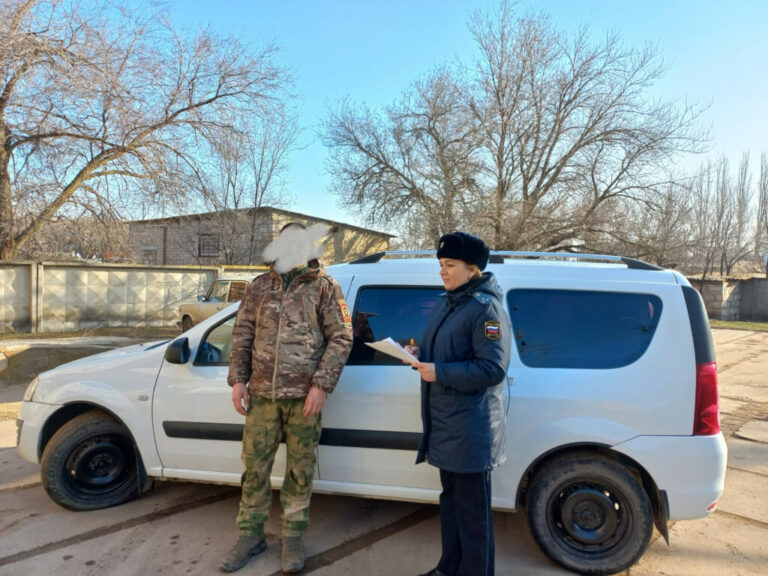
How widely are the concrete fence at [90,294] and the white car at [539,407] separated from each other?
9.55m

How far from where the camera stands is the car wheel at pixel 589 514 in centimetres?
266

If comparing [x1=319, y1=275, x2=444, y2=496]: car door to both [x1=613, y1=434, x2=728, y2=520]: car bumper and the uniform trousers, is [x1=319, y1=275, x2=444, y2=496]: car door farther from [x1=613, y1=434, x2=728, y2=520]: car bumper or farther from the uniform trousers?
[x1=613, y1=434, x2=728, y2=520]: car bumper

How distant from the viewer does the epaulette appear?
2201mm

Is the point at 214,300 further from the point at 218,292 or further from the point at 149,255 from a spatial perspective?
the point at 149,255

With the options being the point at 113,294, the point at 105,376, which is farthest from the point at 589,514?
the point at 113,294

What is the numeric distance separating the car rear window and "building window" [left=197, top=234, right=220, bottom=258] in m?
22.7

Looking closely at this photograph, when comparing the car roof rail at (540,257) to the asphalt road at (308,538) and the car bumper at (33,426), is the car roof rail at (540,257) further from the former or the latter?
the car bumper at (33,426)

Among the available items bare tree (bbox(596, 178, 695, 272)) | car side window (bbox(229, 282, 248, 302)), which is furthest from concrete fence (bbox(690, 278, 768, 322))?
car side window (bbox(229, 282, 248, 302))

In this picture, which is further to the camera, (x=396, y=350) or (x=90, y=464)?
(x=90, y=464)

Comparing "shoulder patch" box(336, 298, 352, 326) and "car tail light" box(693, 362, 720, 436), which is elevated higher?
"shoulder patch" box(336, 298, 352, 326)

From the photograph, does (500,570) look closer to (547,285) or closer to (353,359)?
(353,359)

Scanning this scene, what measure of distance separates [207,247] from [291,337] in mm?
23373

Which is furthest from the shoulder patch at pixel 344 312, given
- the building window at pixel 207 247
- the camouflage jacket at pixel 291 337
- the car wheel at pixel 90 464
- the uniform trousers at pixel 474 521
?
the building window at pixel 207 247

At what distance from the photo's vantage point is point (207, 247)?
24.4m
